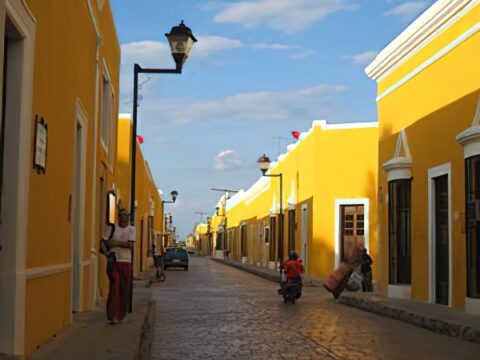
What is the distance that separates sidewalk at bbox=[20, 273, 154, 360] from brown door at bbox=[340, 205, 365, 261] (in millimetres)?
19251

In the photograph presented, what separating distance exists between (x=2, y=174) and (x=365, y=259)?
685 inches

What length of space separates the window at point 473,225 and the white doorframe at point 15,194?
9004 mm

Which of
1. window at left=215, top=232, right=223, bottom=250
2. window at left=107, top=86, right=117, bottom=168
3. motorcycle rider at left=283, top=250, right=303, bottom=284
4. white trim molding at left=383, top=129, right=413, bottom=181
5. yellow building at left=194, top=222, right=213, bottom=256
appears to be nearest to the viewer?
window at left=107, top=86, right=117, bottom=168

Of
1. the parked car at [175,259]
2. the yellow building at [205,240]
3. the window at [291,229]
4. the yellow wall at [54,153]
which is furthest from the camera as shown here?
the yellow building at [205,240]

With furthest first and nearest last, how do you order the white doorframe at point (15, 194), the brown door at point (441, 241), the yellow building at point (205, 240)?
the yellow building at point (205, 240)
the brown door at point (441, 241)
the white doorframe at point (15, 194)

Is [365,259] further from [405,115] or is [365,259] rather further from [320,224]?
[320,224]

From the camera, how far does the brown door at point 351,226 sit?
3088 centimetres

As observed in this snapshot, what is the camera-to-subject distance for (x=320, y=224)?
31938 mm

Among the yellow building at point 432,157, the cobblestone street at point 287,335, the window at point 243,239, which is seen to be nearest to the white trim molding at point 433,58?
the yellow building at point 432,157

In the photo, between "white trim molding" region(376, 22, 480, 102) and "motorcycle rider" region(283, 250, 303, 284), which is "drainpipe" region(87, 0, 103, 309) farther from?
"white trim molding" region(376, 22, 480, 102)

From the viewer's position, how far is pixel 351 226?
31.3m

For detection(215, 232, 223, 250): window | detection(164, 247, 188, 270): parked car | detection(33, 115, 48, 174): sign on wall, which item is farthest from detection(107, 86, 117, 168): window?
detection(215, 232, 223, 250): window

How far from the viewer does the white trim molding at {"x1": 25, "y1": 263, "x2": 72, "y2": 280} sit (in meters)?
7.42

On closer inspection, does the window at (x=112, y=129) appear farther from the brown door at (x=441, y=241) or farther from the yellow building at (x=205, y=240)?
the yellow building at (x=205, y=240)
